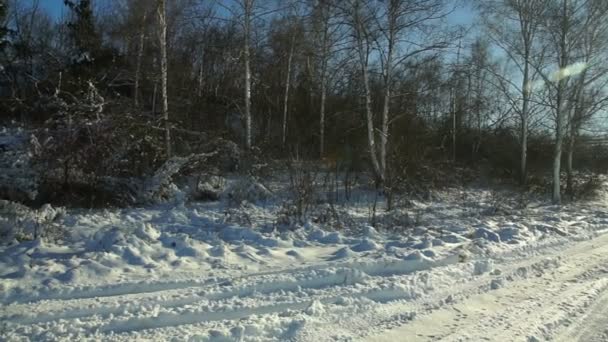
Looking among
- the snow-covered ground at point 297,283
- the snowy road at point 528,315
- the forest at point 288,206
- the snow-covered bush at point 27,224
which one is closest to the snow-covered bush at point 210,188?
the forest at point 288,206

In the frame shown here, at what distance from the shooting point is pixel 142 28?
1886cm

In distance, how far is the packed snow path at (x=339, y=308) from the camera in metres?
4.07

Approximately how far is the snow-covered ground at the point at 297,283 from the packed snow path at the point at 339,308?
0.06ft

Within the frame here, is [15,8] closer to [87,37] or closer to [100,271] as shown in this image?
[87,37]

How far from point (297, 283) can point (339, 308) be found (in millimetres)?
851

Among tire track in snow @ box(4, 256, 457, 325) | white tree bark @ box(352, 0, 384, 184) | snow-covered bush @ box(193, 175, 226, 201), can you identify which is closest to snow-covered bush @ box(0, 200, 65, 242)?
tire track in snow @ box(4, 256, 457, 325)

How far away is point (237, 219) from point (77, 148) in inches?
187

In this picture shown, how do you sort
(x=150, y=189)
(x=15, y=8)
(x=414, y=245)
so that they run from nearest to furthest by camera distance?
(x=414, y=245), (x=150, y=189), (x=15, y=8)

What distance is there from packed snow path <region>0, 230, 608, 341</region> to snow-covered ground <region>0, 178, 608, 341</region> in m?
0.02

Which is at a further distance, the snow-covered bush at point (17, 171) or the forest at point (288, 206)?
the snow-covered bush at point (17, 171)

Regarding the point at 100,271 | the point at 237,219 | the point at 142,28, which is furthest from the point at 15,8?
the point at 100,271

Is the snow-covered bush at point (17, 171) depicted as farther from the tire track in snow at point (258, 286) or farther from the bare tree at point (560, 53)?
the bare tree at point (560, 53)

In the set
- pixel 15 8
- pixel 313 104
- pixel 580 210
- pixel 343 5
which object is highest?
pixel 15 8

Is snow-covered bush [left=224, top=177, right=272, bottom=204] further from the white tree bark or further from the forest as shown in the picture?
the white tree bark
